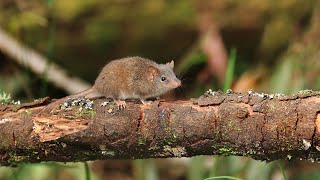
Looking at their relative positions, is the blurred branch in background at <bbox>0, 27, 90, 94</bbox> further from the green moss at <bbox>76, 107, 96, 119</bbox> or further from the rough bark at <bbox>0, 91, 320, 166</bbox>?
the green moss at <bbox>76, 107, 96, 119</bbox>

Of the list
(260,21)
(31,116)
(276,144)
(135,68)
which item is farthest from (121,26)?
(276,144)

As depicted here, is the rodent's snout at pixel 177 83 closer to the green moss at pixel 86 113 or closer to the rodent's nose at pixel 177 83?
the rodent's nose at pixel 177 83

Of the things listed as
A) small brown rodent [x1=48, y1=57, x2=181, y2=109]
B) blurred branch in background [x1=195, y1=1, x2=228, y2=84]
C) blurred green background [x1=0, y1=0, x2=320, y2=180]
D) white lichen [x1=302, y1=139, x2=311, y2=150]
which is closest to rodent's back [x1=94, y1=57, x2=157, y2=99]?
small brown rodent [x1=48, y1=57, x2=181, y2=109]

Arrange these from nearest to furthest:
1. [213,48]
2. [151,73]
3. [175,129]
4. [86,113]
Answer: [175,129] → [86,113] → [151,73] → [213,48]

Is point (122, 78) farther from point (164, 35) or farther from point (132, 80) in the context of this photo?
point (164, 35)

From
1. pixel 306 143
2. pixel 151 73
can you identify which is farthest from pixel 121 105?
pixel 151 73

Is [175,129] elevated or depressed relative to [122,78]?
depressed

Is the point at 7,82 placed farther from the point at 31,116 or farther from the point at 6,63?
the point at 31,116
